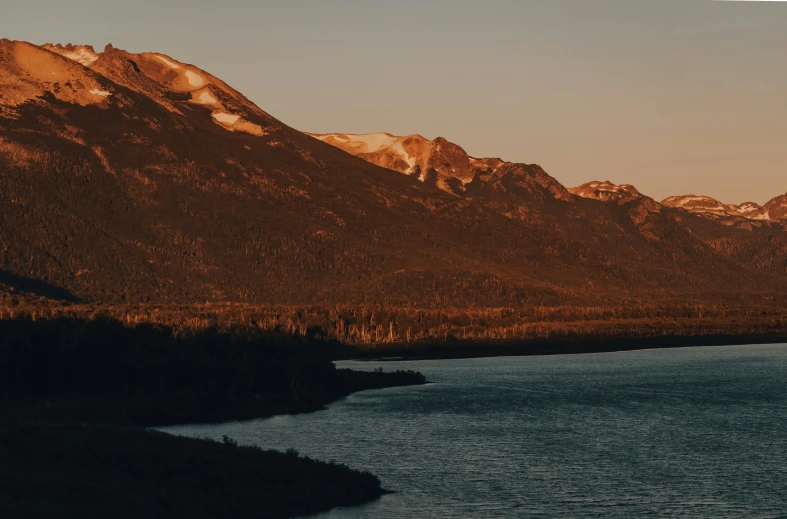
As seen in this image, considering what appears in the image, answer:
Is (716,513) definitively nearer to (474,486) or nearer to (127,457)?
(474,486)

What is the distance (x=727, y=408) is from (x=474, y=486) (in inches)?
2591

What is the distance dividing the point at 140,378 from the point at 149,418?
526 inches

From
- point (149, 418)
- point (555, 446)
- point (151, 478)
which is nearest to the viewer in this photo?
point (151, 478)

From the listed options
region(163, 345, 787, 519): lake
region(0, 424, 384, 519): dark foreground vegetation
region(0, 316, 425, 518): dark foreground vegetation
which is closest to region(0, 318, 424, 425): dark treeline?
region(0, 316, 425, 518): dark foreground vegetation

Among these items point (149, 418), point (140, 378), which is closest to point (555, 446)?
point (149, 418)

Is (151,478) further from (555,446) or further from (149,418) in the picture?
(149,418)

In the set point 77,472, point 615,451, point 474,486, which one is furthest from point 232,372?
point 77,472

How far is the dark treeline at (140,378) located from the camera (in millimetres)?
123812

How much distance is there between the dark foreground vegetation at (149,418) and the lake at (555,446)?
421 cm

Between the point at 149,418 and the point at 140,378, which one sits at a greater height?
the point at 140,378

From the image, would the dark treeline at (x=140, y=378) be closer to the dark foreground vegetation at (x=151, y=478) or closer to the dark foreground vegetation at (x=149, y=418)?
the dark foreground vegetation at (x=149, y=418)

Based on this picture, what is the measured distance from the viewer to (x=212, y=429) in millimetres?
116188

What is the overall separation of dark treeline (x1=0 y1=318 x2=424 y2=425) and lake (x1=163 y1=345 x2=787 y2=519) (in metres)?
5.65

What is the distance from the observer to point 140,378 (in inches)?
5266
